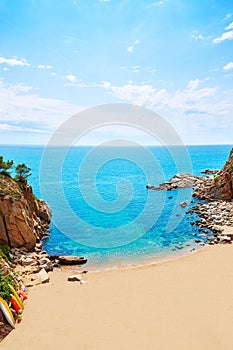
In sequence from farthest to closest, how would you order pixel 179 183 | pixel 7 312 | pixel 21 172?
pixel 179 183 < pixel 21 172 < pixel 7 312

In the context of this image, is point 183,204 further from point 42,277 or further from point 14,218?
point 42,277

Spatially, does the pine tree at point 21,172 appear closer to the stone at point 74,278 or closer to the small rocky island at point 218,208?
the stone at point 74,278

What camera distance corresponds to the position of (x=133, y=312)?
706 inches

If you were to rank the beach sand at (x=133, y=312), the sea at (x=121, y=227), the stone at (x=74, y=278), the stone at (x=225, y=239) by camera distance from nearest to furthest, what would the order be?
the beach sand at (x=133, y=312) → the stone at (x=74, y=278) → the sea at (x=121, y=227) → the stone at (x=225, y=239)

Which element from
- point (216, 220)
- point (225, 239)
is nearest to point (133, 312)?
point (225, 239)

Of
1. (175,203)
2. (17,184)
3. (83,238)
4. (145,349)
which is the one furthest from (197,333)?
(175,203)

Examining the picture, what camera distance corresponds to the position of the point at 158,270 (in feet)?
83.7

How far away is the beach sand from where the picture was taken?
49.5 feet

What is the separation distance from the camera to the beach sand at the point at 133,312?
15.1 m

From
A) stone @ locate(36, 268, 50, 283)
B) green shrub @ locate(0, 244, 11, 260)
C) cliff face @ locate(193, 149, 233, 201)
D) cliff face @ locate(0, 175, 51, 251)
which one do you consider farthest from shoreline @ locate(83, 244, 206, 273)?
cliff face @ locate(193, 149, 233, 201)

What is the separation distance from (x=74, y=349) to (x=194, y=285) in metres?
11.4

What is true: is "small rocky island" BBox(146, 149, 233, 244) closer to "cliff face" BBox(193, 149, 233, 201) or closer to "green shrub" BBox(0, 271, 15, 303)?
"cliff face" BBox(193, 149, 233, 201)

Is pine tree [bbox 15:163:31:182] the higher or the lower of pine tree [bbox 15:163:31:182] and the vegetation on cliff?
the higher

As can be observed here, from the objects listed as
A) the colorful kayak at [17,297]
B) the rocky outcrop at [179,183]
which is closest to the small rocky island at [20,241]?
the colorful kayak at [17,297]
